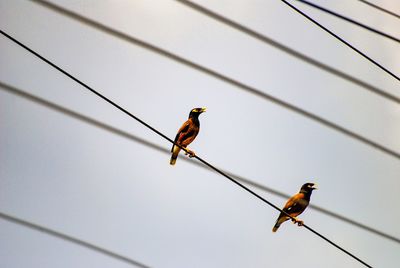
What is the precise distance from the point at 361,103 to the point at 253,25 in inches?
28.2

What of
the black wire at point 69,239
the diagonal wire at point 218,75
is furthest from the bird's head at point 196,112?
the black wire at point 69,239

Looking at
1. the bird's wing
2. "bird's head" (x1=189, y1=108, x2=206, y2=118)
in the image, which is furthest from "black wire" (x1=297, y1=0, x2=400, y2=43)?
the bird's wing

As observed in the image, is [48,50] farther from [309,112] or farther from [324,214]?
[324,214]

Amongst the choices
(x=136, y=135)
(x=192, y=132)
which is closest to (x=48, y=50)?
(x=136, y=135)

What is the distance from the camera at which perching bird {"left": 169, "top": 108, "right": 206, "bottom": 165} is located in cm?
228

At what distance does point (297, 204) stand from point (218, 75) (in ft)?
2.34

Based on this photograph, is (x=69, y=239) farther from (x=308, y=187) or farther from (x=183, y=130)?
(x=308, y=187)

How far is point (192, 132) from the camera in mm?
2381

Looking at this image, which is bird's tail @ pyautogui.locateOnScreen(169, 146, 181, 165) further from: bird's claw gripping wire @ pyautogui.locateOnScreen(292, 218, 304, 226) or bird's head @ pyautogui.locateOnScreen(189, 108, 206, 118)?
bird's claw gripping wire @ pyautogui.locateOnScreen(292, 218, 304, 226)

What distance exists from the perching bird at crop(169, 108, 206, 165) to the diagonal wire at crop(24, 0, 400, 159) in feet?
0.64

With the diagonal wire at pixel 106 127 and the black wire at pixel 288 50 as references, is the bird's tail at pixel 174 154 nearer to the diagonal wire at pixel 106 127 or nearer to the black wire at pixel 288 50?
the diagonal wire at pixel 106 127

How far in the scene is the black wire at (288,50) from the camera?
2.45 m

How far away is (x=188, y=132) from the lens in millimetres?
2377

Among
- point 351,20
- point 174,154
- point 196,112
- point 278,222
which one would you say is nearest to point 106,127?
point 174,154
